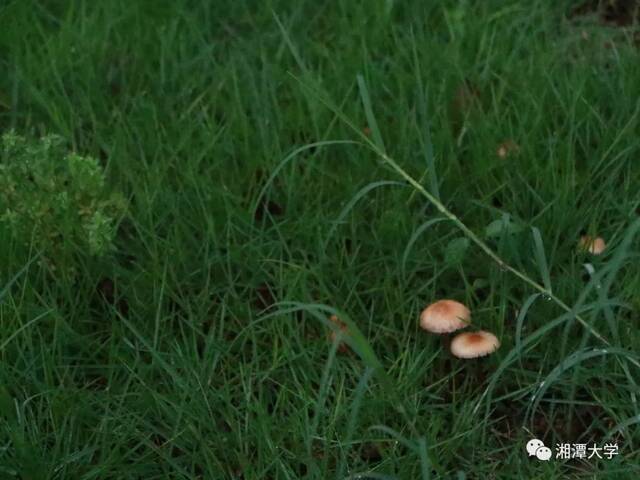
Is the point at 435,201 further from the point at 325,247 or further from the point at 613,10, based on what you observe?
the point at 613,10

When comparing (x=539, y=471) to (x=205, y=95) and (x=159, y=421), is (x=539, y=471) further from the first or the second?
(x=205, y=95)

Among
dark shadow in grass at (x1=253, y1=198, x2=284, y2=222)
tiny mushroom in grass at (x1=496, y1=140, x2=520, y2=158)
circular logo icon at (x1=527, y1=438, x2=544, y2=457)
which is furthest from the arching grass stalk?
dark shadow in grass at (x1=253, y1=198, x2=284, y2=222)

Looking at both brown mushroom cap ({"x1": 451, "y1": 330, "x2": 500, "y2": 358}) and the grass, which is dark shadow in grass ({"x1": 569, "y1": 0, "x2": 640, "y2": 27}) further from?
brown mushroom cap ({"x1": 451, "y1": 330, "x2": 500, "y2": 358})

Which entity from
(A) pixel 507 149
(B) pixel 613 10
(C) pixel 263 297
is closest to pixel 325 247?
(C) pixel 263 297

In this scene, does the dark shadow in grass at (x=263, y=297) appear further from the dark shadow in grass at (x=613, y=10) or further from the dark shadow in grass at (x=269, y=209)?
the dark shadow in grass at (x=613, y=10)

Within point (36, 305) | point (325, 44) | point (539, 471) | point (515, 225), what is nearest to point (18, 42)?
point (325, 44)
